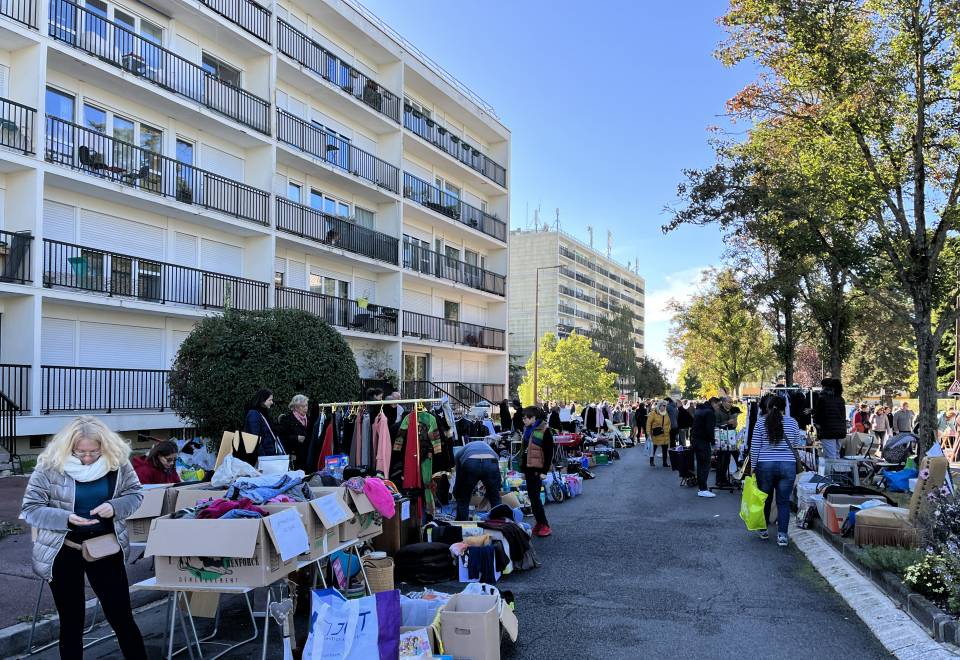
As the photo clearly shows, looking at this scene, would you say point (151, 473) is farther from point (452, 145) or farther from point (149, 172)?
point (452, 145)

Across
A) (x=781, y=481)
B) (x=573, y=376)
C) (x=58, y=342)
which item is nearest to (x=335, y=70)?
(x=58, y=342)

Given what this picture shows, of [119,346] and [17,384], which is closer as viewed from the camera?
[17,384]

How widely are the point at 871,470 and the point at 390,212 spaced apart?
65.4ft

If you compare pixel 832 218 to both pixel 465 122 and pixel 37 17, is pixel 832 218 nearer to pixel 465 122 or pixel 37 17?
pixel 37 17

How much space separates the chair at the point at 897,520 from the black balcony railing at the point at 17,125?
55.0 ft

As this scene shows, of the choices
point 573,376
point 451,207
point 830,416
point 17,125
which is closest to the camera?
point 830,416

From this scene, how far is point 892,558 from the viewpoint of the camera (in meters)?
7.11

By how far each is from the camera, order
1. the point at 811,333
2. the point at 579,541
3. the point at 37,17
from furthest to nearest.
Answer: the point at 811,333
the point at 37,17
the point at 579,541

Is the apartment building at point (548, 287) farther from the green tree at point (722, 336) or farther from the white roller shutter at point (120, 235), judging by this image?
the white roller shutter at point (120, 235)

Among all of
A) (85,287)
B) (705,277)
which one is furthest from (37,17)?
(705,277)

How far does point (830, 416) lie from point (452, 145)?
2386cm

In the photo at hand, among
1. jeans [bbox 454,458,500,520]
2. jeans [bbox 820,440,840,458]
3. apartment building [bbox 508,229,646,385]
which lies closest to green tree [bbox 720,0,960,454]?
jeans [bbox 820,440,840,458]

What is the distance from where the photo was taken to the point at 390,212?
2959 centimetres

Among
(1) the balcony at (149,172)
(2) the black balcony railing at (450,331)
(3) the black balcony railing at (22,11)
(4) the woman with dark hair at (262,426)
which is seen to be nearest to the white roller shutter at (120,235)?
(1) the balcony at (149,172)
